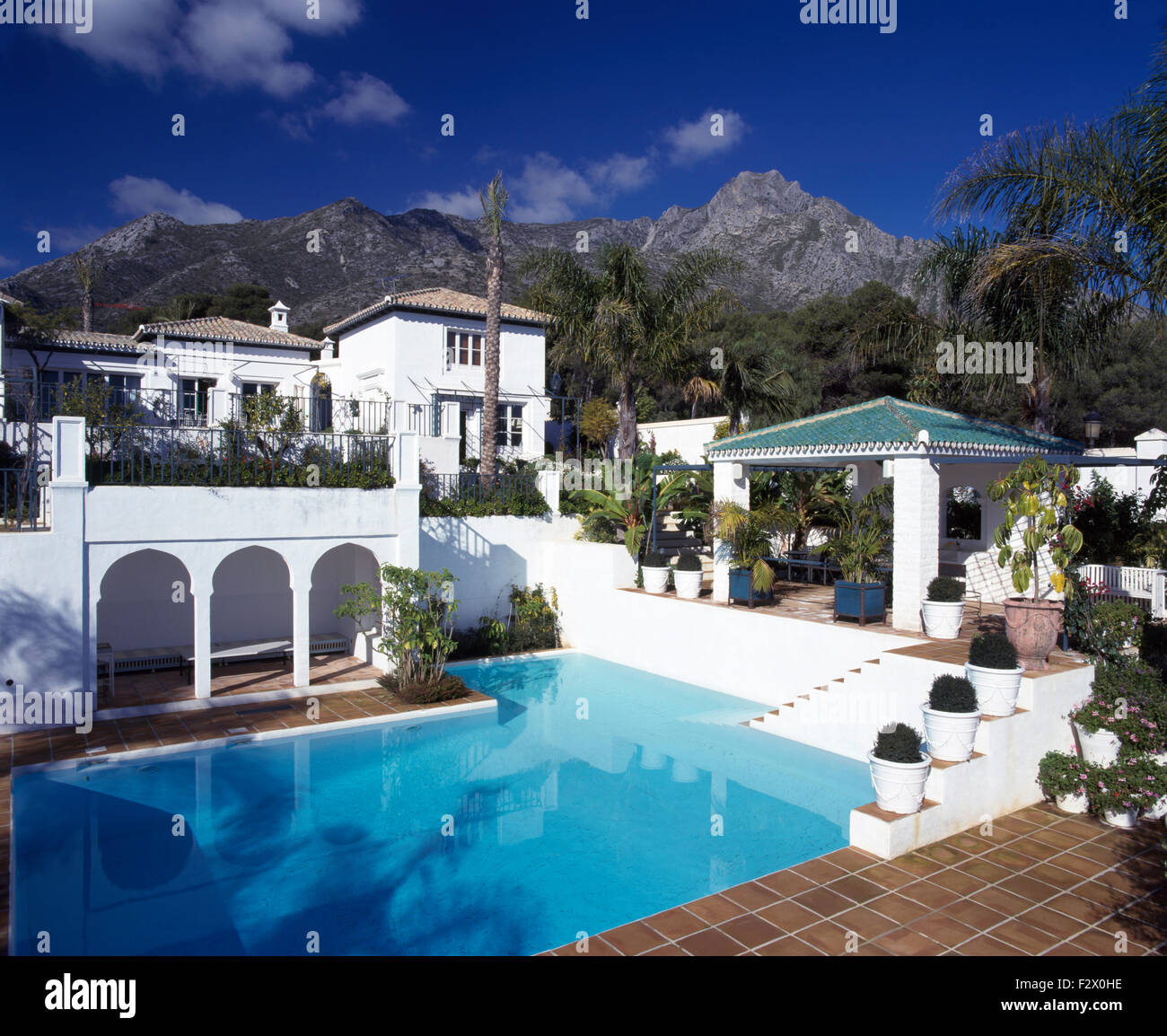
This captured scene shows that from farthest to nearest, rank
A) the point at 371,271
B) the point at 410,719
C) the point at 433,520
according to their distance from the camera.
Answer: the point at 371,271, the point at 433,520, the point at 410,719

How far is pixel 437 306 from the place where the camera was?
1072 inches

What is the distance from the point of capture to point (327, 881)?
689cm

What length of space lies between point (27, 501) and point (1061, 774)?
15.7 metres

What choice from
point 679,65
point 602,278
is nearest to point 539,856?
point 602,278

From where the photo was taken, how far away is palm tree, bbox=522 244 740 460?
19.7m

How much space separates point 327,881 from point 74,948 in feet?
6.30

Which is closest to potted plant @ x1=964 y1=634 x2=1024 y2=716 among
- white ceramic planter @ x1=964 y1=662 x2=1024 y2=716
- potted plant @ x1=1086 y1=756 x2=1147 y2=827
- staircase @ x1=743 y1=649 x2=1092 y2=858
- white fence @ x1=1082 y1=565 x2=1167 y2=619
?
white ceramic planter @ x1=964 y1=662 x2=1024 y2=716

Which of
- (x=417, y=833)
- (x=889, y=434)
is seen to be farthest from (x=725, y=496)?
(x=417, y=833)

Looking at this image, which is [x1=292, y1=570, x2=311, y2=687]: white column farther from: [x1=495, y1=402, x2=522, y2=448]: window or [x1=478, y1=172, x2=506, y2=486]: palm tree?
[x1=495, y1=402, x2=522, y2=448]: window

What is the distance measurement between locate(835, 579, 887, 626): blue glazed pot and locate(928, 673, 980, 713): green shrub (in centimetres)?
435

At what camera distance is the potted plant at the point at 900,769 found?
22.1 feet

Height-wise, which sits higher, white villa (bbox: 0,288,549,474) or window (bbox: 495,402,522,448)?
white villa (bbox: 0,288,549,474)

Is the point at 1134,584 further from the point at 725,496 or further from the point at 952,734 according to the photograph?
the point at 725,496
